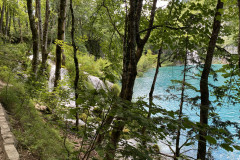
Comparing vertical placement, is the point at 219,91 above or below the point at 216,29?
below

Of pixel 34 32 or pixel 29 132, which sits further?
pixel 34 32

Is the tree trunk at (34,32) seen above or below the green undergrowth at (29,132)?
above

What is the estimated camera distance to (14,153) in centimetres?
227

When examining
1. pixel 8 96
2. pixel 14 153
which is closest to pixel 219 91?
pixel 14 153

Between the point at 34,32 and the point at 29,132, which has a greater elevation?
the point at 34,32

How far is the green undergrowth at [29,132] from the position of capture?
2783mm

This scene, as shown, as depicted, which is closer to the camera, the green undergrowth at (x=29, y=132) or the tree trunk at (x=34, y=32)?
the green undergrowth at (x=29, y=132)

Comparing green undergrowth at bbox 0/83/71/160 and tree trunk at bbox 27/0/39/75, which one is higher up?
tree trunk at bbox 27/0/39/75

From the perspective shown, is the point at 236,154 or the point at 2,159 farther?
the point at 236,154

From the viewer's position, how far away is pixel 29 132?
124 inches

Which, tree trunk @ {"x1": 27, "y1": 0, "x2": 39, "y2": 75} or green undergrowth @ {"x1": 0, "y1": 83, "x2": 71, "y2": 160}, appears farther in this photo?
tree trunk @ {"x1": 27, "y1": 0, "x2": 39, "y2": 75}

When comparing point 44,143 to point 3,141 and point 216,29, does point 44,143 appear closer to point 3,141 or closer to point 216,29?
point 3,141

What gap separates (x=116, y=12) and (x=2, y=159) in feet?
15.2

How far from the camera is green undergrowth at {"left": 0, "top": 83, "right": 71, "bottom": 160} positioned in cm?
278
